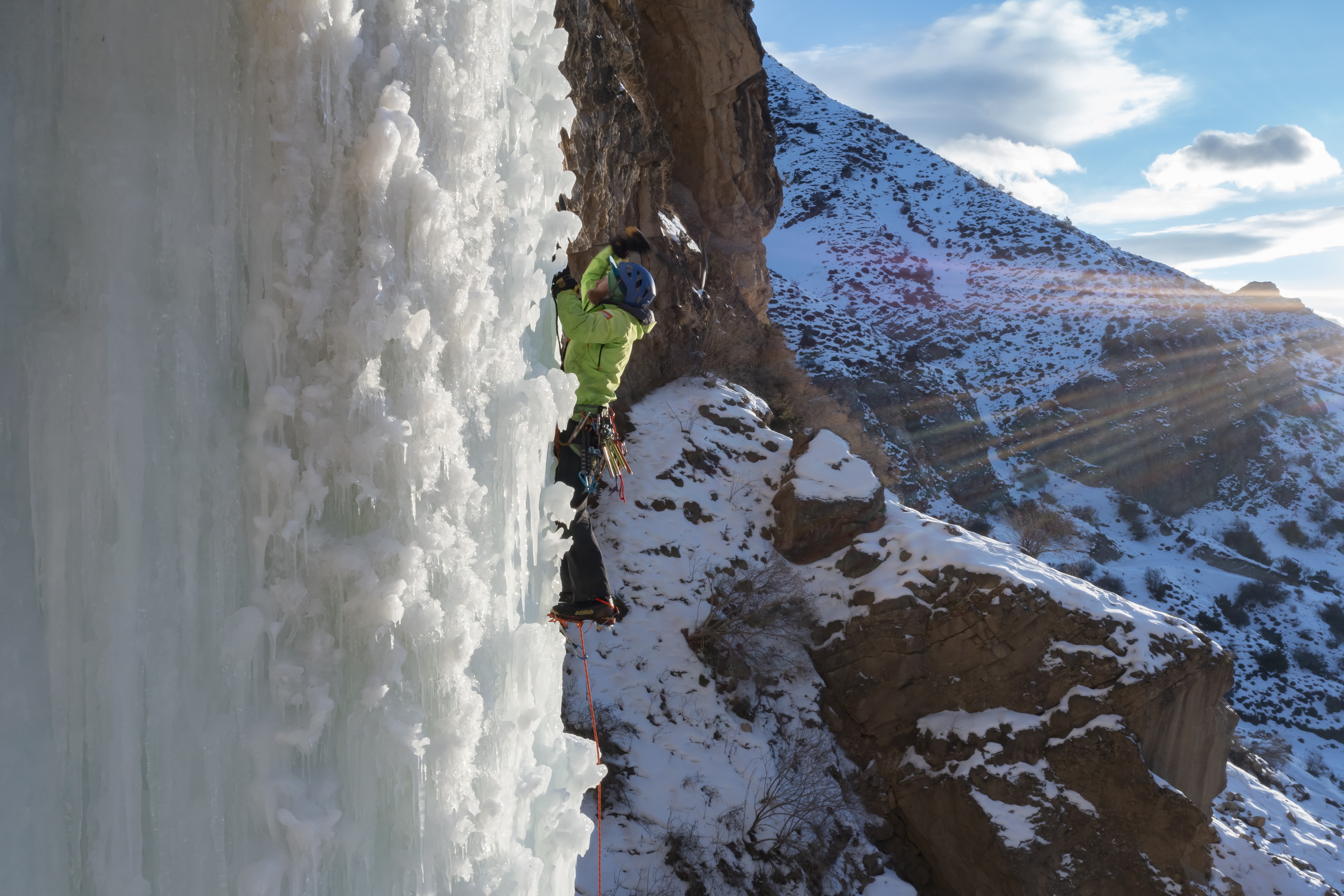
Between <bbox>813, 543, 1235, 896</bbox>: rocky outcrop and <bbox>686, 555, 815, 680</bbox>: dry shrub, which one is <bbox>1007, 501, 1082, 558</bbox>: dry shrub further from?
<bbox>686, 555, 815, 680</bbox>: dry shrub

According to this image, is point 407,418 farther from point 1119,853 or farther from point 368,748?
point 1119,853

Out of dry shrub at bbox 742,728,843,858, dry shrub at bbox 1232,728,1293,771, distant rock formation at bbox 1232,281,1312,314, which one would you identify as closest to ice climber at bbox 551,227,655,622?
dry shrub at bbox 742,728,843,858

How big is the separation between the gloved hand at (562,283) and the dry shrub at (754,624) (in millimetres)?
6650

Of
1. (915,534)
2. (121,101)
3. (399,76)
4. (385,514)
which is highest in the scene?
(399,76)

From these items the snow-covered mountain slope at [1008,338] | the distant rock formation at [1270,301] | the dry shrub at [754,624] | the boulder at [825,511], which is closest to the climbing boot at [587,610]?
the dry shrub at [754,624]

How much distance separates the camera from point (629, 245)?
421cm

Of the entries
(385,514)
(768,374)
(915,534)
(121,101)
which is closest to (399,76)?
(121,101)

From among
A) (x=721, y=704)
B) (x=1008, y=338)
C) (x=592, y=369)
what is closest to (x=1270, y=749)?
(x=721, y=704)

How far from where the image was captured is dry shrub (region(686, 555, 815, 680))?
31.2 ft

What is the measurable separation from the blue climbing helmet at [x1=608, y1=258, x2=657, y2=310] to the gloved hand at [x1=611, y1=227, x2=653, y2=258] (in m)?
0.15

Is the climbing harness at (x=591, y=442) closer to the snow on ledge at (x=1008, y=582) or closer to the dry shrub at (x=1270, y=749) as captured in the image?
the snow on ledge at (x=1008, y=582)

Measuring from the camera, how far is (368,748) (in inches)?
75.5

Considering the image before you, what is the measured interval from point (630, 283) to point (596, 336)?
355 millimetres

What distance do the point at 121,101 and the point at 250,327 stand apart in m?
0.56
